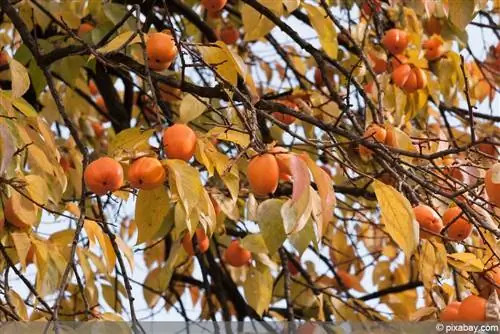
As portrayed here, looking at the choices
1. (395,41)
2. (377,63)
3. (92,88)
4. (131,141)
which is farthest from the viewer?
(92,88)

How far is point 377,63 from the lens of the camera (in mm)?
2801

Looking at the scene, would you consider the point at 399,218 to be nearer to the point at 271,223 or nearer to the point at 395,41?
the point at 271,223

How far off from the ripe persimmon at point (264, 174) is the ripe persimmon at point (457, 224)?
391 millimetres

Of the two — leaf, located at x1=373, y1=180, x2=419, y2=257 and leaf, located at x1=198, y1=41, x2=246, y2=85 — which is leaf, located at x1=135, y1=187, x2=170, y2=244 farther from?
leaf, located at x1=373, y1=180, x2=419, y2=257

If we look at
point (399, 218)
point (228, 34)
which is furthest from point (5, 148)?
point (228, 34)

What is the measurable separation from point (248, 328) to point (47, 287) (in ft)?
A: 2.54

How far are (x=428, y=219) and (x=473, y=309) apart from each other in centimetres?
20

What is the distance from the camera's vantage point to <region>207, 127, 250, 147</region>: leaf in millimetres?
1816

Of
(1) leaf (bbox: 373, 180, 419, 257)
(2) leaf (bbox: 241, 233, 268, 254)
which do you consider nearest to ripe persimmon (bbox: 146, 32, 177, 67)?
(1) leaf (bbox: 373, 180, 419, 257)

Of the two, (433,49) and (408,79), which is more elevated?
(433,49)

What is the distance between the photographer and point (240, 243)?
2.43 m

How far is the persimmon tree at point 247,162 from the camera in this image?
174cm

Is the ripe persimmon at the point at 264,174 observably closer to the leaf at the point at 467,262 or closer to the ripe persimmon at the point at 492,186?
the ripe persimmon at the point at 492,186

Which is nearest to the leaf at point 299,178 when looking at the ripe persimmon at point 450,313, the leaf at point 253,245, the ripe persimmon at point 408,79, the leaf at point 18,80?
the ripe persimmon at point 450,313
